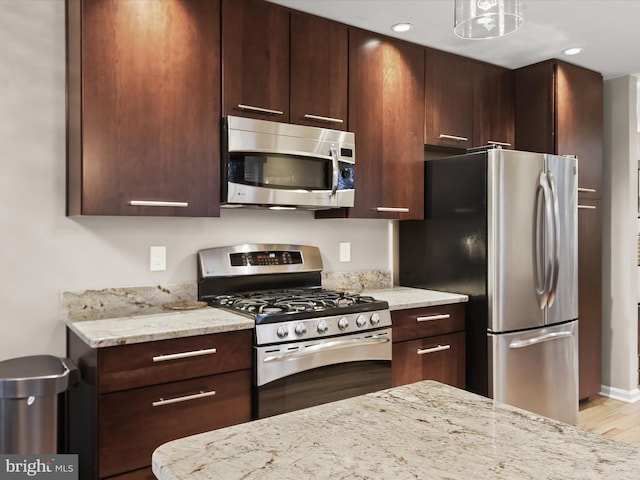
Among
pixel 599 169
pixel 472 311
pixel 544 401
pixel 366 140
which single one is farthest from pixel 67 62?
pixel 599 169

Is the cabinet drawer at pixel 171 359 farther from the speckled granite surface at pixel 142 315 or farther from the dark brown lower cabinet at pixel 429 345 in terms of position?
the dark brown lower cabinet at pixel 429 345

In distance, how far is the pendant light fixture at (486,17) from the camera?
1.38m

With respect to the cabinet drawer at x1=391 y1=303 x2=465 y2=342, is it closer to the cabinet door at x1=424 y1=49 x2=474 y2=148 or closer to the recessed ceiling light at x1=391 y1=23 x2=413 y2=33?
the cabinet door at x1=424 y1=49 x2=474 y2=148

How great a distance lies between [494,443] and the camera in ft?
3.18

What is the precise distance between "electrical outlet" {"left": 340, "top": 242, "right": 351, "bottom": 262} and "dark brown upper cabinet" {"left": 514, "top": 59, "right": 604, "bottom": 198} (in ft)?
4.99

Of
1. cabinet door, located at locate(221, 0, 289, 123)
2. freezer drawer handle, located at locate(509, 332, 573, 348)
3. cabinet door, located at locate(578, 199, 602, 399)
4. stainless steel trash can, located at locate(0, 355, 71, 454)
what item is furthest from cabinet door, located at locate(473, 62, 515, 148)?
stainless steel trash can, located at locate(0, 355, 71, 454)

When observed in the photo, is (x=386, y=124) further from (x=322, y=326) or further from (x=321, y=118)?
(x=322, y=326)

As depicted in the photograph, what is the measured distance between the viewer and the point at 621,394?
13.0 ft

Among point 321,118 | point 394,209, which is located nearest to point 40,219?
point 321,118

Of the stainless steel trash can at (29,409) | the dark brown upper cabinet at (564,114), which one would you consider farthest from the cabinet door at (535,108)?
the stainless steel trash can at (29,409)

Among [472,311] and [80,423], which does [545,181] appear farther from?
[80,423]

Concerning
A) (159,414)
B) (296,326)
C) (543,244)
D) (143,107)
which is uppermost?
(143,107)

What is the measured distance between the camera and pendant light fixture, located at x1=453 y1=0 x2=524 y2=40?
1380mm

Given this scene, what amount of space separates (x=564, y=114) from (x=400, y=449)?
10.9 feet
